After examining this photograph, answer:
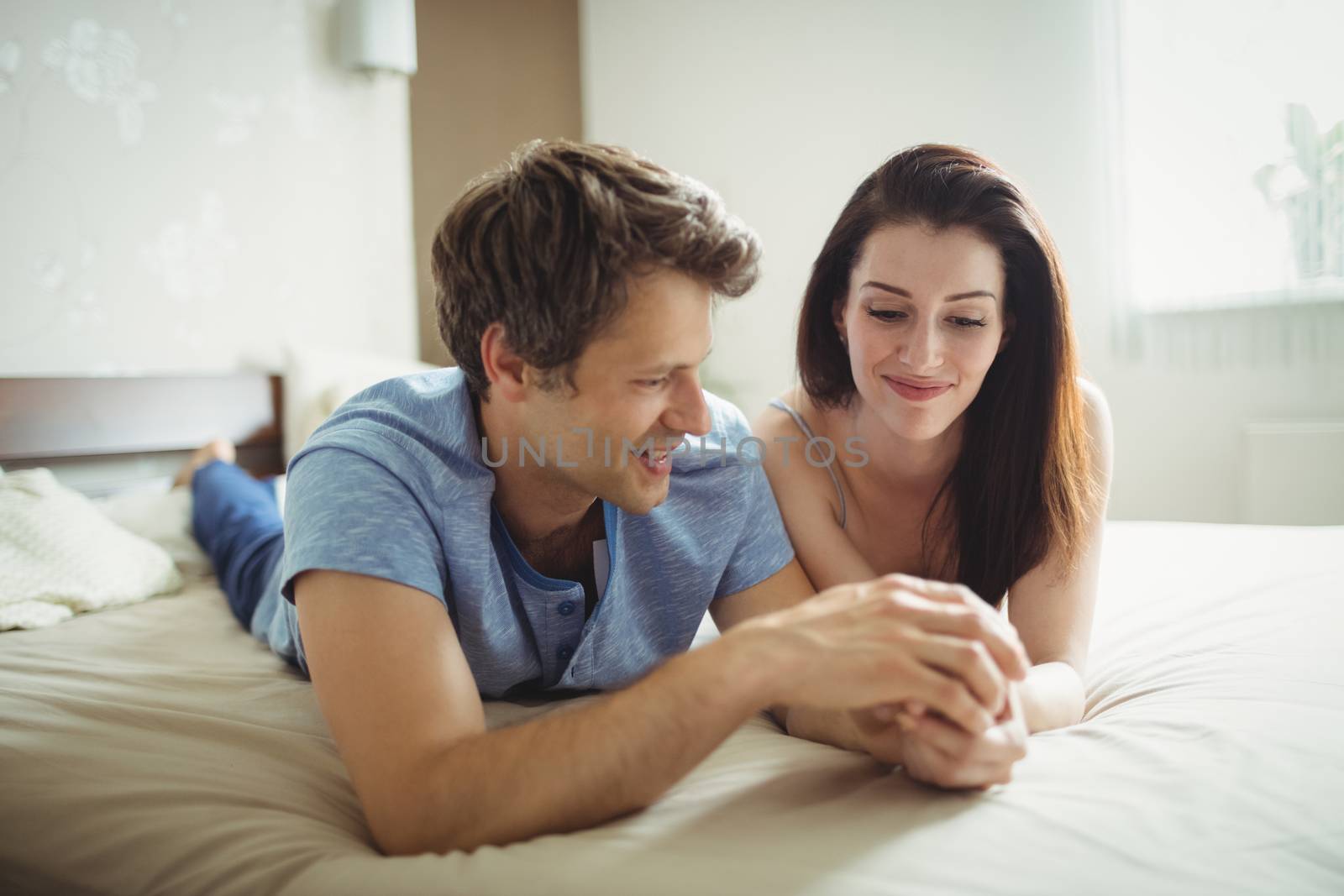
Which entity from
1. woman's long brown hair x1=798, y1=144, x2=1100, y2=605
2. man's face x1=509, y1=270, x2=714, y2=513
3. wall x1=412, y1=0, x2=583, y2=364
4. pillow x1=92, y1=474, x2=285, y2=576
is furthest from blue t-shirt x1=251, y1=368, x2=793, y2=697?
wall x1=412, y1=0, x2=583, y2=364

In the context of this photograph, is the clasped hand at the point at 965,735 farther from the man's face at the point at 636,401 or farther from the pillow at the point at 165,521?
the pillow at the point at 165,521

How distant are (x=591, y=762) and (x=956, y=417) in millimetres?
891

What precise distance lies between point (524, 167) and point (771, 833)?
0.72m

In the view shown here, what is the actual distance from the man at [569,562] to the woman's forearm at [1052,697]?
0.21 meters

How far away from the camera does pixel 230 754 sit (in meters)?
0.99

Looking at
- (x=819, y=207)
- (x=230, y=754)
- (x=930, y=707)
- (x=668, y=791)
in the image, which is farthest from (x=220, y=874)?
(x=819, y=207)

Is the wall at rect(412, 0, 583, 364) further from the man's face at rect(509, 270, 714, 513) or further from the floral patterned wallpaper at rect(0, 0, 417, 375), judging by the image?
the man's face at rect(509, 270, 714, 513)

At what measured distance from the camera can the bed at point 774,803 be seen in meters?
0.69

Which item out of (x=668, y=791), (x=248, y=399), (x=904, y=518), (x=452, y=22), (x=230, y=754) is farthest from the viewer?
(x=452, y=22)

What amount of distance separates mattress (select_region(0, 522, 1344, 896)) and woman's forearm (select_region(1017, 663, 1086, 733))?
0.04m

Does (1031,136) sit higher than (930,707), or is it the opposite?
(1031,136)

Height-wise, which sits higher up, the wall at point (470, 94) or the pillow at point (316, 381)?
the wall at point (470, 94)

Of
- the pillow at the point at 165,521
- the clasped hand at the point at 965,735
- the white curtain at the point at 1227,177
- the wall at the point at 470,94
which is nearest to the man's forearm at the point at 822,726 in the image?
the clasped hand at the point at 965,735

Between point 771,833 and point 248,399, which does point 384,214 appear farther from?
point 771,833
